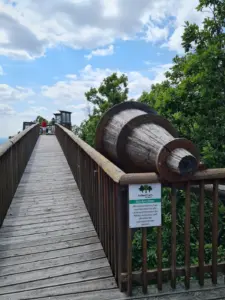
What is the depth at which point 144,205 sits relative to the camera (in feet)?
8.29

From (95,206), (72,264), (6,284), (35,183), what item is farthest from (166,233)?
(6,284)

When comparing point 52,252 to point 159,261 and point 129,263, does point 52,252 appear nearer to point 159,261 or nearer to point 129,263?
point 129,263

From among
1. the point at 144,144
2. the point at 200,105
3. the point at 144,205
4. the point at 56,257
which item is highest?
the point at 200,105

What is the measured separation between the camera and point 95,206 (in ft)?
13.1

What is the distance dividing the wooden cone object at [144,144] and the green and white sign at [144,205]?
0.18 meters

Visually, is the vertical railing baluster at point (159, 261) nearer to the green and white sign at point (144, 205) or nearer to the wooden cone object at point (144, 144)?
the green and white sign at point (144, 205)

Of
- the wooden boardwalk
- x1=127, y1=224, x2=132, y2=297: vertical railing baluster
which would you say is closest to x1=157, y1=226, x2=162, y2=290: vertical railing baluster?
x1=127, y1=224, x2=132, y2=297: vertical railing baluster

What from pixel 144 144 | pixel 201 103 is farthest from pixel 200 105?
pixel 144 144

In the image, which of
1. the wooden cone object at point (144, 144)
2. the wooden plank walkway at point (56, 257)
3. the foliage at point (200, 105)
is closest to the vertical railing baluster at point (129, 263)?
the wooden plank walkway at point (56, 257)

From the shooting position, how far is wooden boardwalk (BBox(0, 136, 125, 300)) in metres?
2.70

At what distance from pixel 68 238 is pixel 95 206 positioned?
534 millimetres

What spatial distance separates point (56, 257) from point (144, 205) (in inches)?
55.9

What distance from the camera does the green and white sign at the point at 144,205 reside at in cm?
250

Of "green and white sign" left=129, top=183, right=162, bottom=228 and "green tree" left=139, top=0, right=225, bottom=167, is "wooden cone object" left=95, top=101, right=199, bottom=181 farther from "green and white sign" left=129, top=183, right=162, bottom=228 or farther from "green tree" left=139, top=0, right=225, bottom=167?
"green tree" left=139, top=0, right=225, bottom=167
